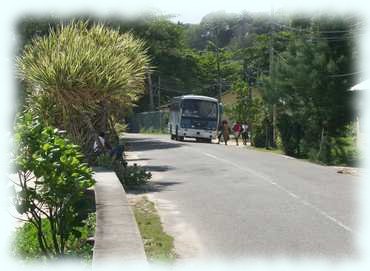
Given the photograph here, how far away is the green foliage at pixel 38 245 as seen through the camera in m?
10.0

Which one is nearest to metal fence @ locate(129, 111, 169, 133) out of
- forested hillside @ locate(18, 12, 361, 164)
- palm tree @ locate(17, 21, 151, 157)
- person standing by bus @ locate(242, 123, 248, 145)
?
person standing by bus @ locate(242, 123, 248, 145)

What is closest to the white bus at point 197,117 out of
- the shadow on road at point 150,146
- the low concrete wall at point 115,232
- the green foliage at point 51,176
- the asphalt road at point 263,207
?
the shadow on road at point 150,146

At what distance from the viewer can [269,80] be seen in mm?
34938

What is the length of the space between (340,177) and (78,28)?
8.93 meters

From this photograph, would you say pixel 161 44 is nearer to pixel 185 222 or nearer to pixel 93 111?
pixel 93 111

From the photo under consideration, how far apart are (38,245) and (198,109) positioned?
1469 inches

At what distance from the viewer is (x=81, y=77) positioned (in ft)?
60.3

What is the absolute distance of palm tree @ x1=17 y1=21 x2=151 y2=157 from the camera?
1842cm

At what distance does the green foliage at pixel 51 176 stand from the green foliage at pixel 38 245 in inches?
8.7

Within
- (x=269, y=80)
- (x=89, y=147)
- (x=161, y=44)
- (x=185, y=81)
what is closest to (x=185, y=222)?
(x=89, y=147)

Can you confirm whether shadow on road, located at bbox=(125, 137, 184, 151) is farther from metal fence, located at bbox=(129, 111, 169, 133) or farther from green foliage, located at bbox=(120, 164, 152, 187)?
metal fence, located at bbox=(129, 111, 169, 133)

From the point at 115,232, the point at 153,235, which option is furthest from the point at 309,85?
the point at 115,232

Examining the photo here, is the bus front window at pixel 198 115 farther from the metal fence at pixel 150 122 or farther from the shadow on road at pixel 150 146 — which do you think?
the metal fence at pixel 150 122

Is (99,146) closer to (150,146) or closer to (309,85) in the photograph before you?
(309,85)
